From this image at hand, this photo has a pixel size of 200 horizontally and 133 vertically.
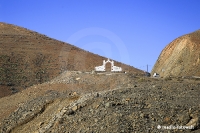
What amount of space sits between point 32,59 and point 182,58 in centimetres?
2421

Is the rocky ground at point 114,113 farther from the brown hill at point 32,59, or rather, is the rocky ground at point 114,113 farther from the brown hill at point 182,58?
the brown hill at point 32,59

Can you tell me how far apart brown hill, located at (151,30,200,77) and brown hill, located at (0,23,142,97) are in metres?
15.2

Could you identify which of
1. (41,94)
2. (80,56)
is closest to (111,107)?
(41,94)

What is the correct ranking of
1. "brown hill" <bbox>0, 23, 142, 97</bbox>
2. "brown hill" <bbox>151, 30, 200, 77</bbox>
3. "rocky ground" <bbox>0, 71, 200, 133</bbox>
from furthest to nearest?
"brown hill" <bbox>0, 23, 142, 97</bbox>
"brown hill" <bbox>151, 30, 200, 77</bbox>
"rocky ground" <bbox>0, 71, 200, 133</bbox>

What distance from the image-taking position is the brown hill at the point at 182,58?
81.4 ft

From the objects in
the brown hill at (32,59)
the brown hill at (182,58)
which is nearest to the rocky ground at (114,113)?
the brown hill at (182,58)

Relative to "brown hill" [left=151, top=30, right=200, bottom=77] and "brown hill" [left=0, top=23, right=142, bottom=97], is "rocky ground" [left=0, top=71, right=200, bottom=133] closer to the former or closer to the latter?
"brown hill" [left=151, top=30, right=200, bottom=77]

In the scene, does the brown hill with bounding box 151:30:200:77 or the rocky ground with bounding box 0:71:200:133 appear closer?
the rocky ground with bounding box 0:71:200:133

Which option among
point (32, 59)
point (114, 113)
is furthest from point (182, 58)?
point (32, 59)

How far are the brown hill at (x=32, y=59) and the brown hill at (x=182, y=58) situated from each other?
50.0 feet

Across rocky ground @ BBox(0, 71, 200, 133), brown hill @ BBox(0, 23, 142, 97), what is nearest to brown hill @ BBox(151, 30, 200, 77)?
rocky ground @ BBox(0, 71, 200, 133)

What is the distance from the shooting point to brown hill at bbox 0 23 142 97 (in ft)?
126

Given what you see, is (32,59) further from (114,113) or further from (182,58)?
Answer: (114,113)

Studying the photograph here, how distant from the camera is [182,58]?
26.5 metres
